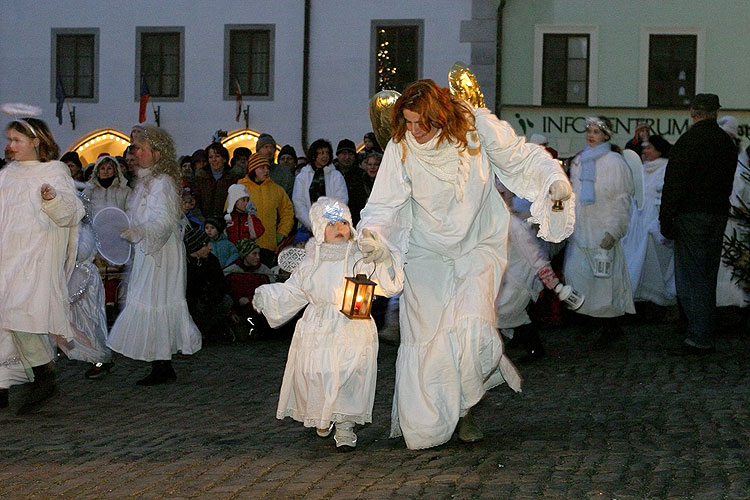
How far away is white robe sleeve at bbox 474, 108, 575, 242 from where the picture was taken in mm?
7582

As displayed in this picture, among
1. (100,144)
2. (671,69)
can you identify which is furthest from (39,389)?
(671,69)

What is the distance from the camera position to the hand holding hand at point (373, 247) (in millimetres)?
7254

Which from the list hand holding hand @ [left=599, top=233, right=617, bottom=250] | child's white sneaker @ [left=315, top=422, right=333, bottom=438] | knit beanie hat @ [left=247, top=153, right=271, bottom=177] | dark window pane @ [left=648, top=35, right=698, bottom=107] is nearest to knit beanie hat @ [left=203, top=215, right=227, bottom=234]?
knit beanie hat @ [left=247, top=153, right=271, bottom=177]

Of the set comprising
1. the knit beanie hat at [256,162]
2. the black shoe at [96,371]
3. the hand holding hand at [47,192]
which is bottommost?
the black shoe at [96,371]

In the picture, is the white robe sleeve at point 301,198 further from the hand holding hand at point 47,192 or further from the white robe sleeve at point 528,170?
the white robe sleeve at point 528,170

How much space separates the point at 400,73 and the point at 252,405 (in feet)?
73.9

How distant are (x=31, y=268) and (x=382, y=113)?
2.72m

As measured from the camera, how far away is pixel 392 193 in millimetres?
7602

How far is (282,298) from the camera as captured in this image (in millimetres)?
7969

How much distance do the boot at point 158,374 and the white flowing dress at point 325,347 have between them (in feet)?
10.5

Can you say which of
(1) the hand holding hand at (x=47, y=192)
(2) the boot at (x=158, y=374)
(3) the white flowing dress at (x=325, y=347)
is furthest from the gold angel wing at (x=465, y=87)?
(2) the boot at (x=158, y=374)

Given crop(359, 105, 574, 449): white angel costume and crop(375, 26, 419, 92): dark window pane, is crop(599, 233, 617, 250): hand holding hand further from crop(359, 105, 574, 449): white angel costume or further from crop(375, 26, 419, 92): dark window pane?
crop(375, 26, 419, 92): dark window pane

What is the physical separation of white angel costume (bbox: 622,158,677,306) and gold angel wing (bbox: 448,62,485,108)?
786 cm

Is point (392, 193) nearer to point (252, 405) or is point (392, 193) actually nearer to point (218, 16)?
point (252, 405)
